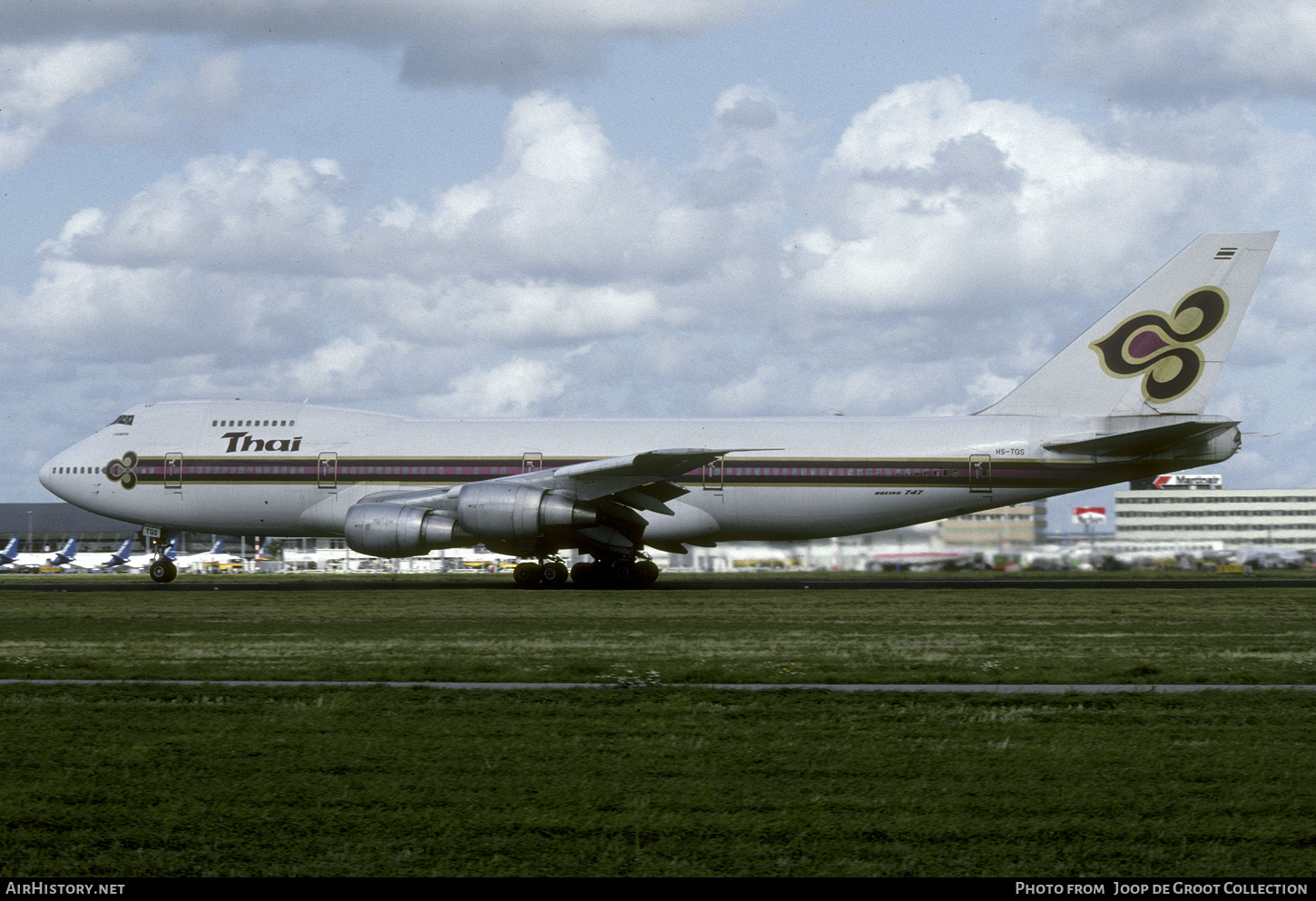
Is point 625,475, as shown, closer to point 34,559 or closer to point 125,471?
point 125,471

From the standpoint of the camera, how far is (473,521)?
35.1m

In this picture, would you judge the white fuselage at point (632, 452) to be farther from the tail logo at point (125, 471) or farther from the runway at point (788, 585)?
the runway at point (788, 585)

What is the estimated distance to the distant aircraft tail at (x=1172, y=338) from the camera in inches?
1484

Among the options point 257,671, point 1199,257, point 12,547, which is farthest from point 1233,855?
point 12,547

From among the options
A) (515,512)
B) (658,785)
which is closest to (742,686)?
A: (658,785)

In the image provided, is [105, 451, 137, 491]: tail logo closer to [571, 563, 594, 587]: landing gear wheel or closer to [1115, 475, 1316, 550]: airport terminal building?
[571, 563, 594, 587]: landing gear wheel

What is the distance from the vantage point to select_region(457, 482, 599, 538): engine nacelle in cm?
3481

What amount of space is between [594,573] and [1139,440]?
1555cm

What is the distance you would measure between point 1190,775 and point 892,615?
16.3 metres

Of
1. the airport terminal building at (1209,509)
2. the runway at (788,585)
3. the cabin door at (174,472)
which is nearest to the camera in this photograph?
the runway at (788,585)

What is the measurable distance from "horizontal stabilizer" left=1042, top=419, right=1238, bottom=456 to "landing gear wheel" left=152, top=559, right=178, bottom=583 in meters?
27.4

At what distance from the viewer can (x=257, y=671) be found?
55.4 ft

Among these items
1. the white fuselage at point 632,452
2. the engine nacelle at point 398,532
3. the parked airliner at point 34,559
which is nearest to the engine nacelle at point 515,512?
the engine nacelle at point 398,532

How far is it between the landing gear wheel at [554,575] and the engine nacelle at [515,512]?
212 cm
